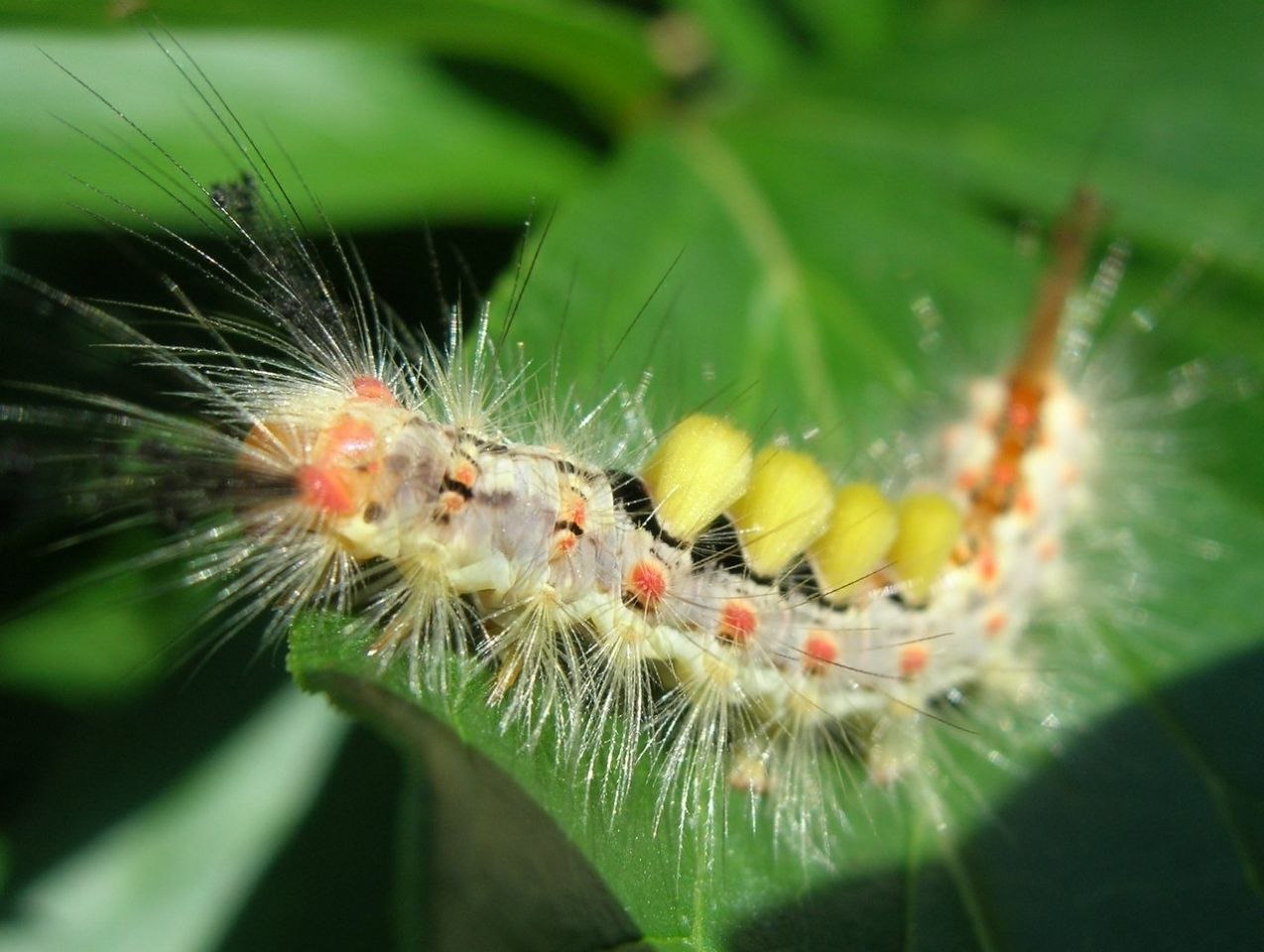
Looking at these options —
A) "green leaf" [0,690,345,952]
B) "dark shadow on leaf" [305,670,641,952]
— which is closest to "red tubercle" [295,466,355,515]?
"dark shadow on leaf" [305,670,641,952]

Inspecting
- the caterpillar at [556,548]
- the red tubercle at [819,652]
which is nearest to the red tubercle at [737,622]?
the caterpillar at [556,548]

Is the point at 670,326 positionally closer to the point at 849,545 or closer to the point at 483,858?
the point at 849,545

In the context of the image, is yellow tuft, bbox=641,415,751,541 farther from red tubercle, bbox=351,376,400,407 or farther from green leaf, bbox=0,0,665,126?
green leaf, bbox=0,0,665,126

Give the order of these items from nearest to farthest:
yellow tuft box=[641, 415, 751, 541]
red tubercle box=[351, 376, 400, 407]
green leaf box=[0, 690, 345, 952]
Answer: red tubercle box=[351, 376, 400, 407]
yellow tuft box=[641, 415, 751, 541]
green leaf box=[0, 690, 345, 952]

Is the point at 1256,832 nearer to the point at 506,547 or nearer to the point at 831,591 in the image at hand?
the point at 831,591

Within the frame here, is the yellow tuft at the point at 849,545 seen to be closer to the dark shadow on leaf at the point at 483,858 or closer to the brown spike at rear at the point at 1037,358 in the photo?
the brown spike at rear at the point at 1037,358
